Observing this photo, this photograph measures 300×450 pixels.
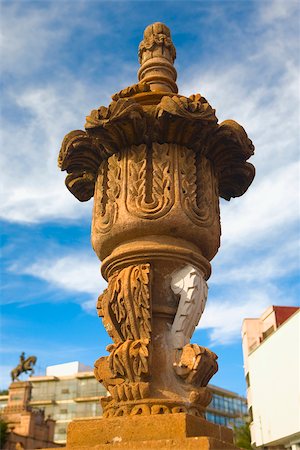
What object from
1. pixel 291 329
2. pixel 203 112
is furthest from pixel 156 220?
pixel 291 329

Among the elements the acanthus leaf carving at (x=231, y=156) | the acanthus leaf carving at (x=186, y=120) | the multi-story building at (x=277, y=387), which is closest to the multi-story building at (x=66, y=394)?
the multi-story building at (x=277, y=387)

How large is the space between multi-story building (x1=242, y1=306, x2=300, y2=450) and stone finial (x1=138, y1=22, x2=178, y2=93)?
21058mm

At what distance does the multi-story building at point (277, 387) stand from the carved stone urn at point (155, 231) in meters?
21.6

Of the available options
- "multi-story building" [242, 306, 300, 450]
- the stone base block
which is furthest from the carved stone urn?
"multi-story building" [242, 306, 300, 450]

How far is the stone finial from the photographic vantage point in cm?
553

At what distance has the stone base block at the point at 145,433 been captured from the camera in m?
3.20

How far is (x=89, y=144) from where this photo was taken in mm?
4898

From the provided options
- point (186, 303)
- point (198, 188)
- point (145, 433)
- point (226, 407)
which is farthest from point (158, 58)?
point (226, 407)

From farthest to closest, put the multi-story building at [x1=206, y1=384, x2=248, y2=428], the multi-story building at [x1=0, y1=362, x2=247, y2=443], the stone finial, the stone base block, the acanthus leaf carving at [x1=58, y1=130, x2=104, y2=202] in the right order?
1. the multi-story building at [x1=206, y1=384, x2=248, y2=428]
2. the multi-story building at [x1=0, y1=362, x2=247, y2=443]
3. the stone finial
4. the acanthus leaf carving at [x1=58, y1=130, x2=104, y2=202]
5. the stone base block

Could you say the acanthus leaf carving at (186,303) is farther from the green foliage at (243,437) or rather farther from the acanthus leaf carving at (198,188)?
the green foliage at (243,437)

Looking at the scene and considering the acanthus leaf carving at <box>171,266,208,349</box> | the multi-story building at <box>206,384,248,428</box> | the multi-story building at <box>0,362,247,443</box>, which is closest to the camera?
the acanthus leaf carving at <box>171,266,208,349</box>

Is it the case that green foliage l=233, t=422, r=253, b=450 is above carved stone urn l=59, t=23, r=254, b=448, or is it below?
above

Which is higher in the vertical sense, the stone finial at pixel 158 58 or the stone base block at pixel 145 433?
the stone finial at pixel 158 58

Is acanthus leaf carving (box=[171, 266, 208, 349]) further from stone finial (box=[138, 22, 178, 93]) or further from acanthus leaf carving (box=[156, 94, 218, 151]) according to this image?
stone finial (box=[138, 22, 178, 93])
